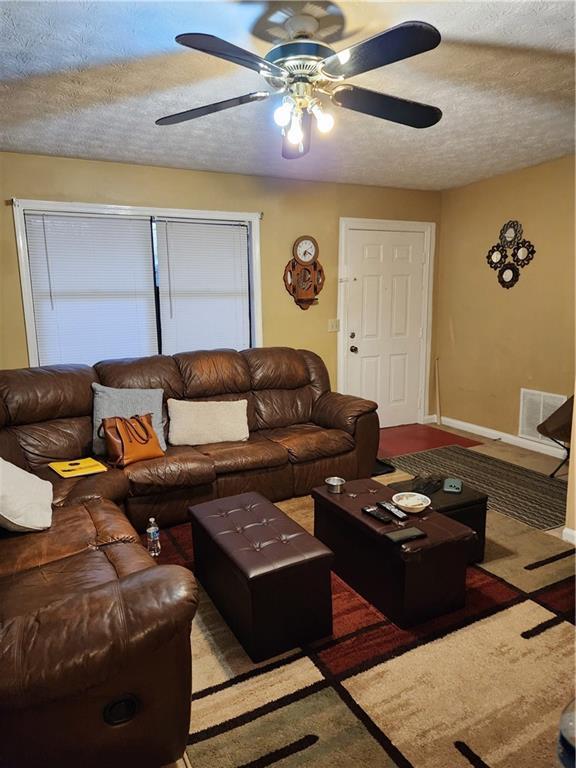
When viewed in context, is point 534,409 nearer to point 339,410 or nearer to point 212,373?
point 339,410

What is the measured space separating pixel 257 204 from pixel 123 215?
119cm

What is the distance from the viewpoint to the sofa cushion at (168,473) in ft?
9.38

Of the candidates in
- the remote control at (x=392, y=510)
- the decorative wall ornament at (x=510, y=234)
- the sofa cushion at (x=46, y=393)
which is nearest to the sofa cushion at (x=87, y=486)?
the sofa cushion at (x=46, y=393)

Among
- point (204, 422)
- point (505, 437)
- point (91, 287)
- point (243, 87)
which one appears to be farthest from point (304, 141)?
point (505, 437)

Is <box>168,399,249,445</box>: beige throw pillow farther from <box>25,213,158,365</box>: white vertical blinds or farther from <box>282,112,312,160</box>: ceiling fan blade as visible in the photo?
Answer: <box>282,112,312,160</box>: ceiling fan blade

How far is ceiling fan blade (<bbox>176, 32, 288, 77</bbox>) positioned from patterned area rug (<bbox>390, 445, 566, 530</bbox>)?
2.87 m

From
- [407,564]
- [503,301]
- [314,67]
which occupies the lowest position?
[407,564]

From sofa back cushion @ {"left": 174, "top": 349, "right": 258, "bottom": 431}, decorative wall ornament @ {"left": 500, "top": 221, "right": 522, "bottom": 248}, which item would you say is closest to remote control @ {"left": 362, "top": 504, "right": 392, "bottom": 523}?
sofa back cushion @ {"left": 174, "top": 349, "right": 258, "bottom": 431}

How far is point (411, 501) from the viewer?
232 centimetres

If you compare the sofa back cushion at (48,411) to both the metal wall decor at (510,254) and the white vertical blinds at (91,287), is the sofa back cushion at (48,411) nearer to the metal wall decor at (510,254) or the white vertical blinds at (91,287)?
the white vertical blinds at (91,287)

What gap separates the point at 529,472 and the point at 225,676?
3035mm

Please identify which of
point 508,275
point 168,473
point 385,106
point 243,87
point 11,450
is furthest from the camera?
point 508,275

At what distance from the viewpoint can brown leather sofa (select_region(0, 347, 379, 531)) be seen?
2934 mm

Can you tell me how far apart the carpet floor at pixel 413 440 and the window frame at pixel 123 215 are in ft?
5.28
